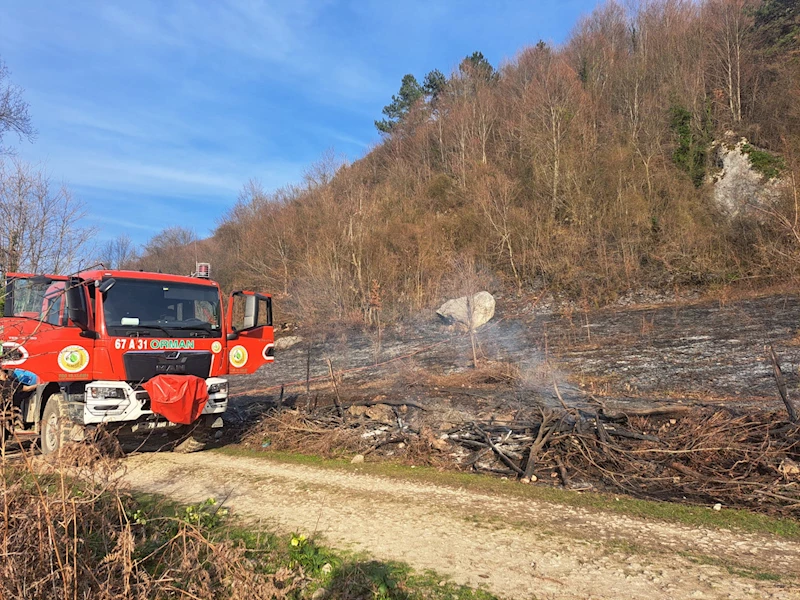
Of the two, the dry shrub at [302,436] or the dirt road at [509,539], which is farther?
the dry shrub at [302,436]

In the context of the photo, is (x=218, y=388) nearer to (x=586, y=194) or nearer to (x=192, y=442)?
(x=192, y=442)

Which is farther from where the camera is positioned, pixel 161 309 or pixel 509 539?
pixel 161 309

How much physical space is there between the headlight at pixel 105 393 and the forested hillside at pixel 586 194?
52.9 ft

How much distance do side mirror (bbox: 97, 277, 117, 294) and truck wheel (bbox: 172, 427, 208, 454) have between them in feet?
8.47

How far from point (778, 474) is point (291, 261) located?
Result: 30710mm

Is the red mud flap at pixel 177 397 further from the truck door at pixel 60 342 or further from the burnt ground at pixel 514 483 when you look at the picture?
the truck door at pixel 60 342

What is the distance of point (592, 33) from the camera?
139 ft

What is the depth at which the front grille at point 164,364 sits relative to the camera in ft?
25.9

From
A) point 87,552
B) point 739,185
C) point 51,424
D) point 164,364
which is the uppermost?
point 739,185

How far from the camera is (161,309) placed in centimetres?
861

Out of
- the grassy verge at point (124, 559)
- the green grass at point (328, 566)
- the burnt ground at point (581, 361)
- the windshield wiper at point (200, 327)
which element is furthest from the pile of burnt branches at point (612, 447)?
the grassy verge at point (124, 559)

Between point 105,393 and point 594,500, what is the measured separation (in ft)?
21.7

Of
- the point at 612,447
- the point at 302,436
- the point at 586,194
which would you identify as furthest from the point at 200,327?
the point at 586,194

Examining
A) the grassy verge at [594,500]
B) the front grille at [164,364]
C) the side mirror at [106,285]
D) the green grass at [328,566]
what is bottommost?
the grassy verge at [594,500]
